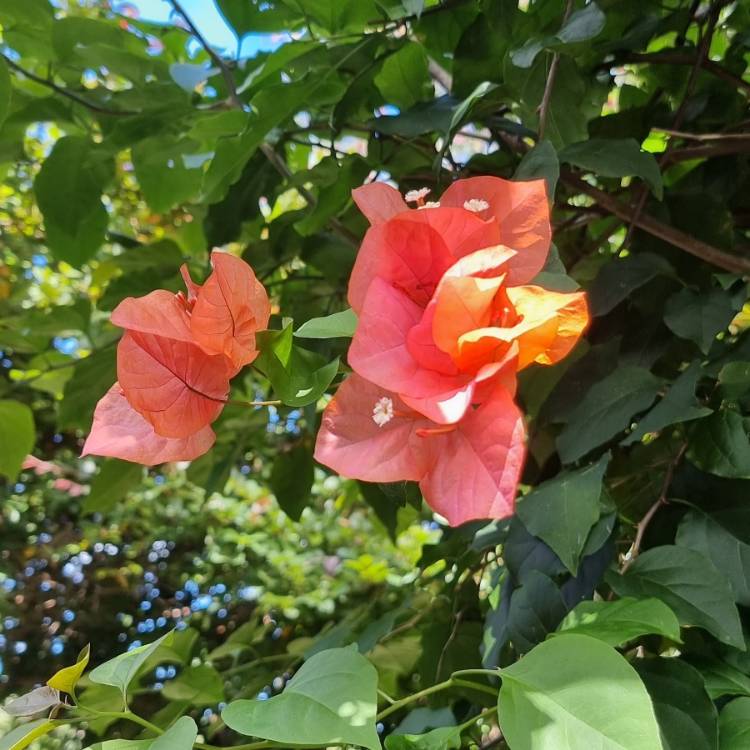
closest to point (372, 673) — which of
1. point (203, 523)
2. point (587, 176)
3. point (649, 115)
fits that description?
point (649, 115)

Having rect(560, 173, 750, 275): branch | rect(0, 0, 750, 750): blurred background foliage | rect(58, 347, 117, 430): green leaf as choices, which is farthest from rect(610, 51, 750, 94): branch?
rect(58, 347, 117, 430): green leaf

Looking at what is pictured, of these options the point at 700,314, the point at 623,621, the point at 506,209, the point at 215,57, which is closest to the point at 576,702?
the point at 623,621

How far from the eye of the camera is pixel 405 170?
624 millimetres

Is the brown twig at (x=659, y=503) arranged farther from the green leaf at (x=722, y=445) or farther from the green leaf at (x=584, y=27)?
the green leaf at (x=584, y=27)

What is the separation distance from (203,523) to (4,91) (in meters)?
1.69

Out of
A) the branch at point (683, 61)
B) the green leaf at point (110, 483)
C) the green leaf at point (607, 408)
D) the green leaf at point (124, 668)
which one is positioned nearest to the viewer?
the green leaf at point (124, 668)

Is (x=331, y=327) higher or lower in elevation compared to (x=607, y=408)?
higher

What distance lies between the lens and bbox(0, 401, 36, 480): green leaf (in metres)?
0.77

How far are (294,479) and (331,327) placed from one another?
53 centimetres

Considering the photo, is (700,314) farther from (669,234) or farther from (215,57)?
(215,57)

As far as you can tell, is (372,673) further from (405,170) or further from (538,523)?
(405,170)

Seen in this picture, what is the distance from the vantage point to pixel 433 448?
0.89 feet

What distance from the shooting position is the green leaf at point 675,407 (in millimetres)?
421

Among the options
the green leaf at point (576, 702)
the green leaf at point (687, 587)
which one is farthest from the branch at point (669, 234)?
the green leaf at point (576, 702)
